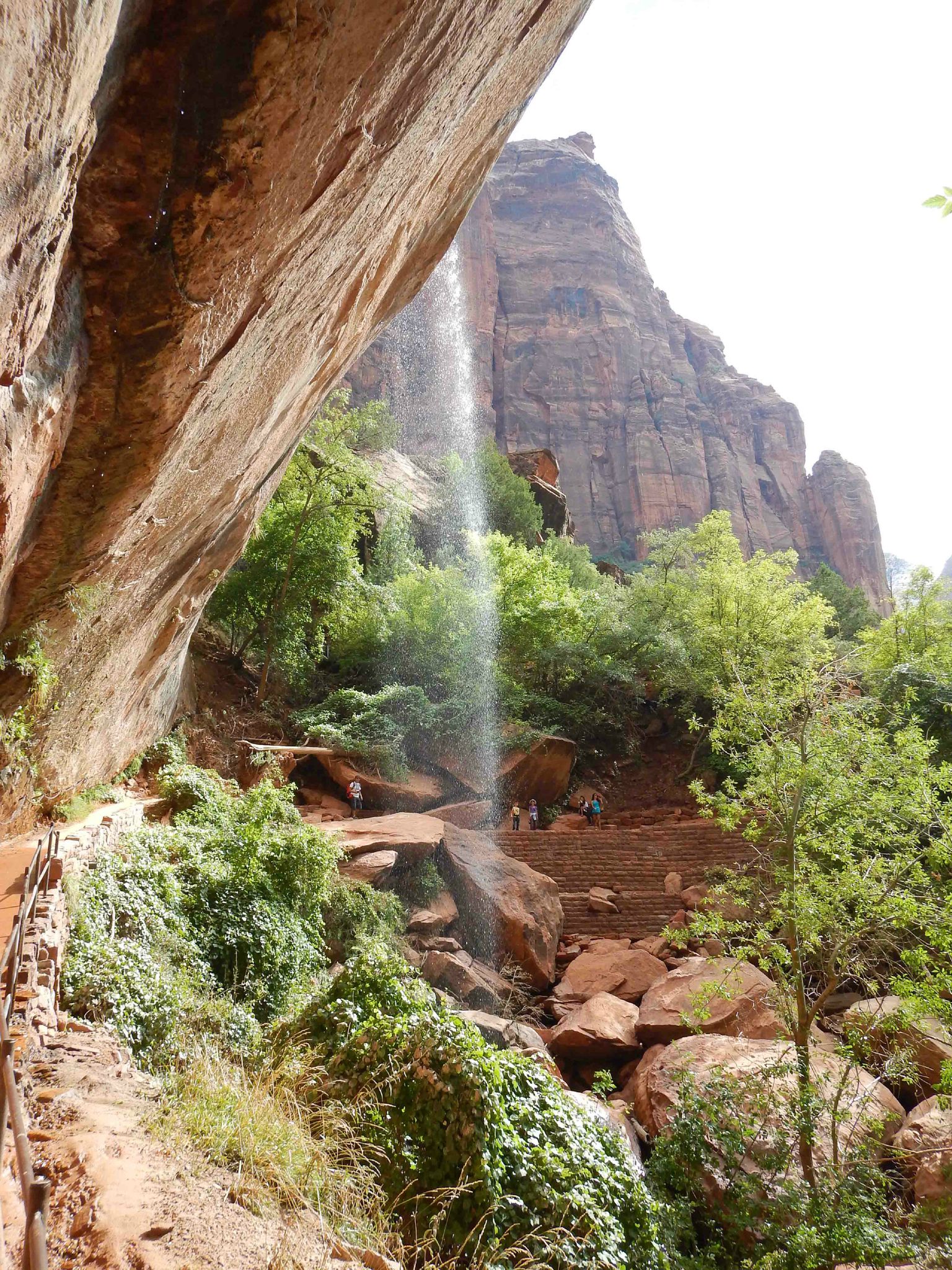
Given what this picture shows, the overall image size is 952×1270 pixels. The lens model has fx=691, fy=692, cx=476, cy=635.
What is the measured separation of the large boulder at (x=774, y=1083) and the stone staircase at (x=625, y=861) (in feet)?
15.1

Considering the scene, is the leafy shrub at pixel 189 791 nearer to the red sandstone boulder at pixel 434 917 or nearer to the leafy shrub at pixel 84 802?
the leafy shrub at pixel 84 802

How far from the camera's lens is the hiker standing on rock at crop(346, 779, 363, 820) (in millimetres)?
15414

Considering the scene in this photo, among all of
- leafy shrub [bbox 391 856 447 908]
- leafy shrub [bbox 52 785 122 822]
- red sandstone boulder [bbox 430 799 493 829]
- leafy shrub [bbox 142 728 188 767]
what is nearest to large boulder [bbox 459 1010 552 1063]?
leafy shrub [bbox 391 856 447 908]

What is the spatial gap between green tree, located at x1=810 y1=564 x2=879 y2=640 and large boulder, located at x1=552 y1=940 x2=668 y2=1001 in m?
22.9

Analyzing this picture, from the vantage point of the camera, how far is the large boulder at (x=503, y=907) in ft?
39.6

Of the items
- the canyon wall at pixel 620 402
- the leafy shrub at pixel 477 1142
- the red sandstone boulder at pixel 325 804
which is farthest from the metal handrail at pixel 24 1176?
the canyon wall at pixel 620 402

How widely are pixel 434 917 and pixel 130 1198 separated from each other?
9381 millimetres

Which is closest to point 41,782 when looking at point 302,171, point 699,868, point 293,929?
point 293,929

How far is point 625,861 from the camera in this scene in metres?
15.1

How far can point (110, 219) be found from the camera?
371 cm

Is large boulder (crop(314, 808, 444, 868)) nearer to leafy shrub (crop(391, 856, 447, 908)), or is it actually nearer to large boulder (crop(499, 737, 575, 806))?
leafy shrub (crop(391, 856, 447, 908))

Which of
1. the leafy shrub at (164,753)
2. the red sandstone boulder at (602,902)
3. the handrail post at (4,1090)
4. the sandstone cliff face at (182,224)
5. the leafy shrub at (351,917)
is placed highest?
the sandstone cliff face at (182,224)

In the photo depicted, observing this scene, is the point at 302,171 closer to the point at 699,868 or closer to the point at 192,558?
the point at 192,558

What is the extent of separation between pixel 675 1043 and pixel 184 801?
716 centimetres
